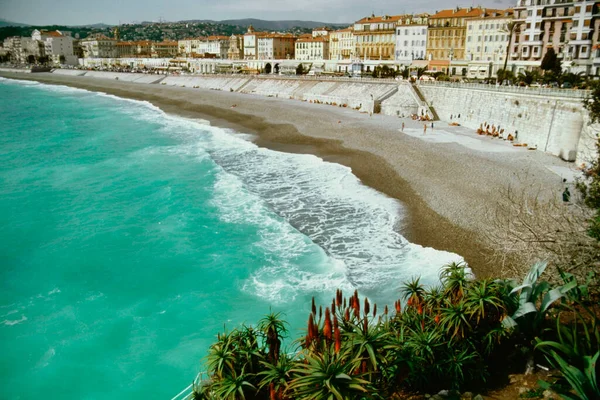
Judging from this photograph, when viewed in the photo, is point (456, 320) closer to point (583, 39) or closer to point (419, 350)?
point (419, 350)

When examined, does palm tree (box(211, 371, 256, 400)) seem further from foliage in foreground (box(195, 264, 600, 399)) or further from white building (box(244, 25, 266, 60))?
white building (box(244, 25, 266, 60))

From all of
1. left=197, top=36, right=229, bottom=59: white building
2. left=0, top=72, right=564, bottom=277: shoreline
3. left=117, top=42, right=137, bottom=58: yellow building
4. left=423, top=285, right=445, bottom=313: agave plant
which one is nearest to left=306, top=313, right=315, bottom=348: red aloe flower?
left=423, top=285, right=445, bottom=313: agave plant

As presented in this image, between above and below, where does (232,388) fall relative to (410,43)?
below

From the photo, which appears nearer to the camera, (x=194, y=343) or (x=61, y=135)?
(x=194, y=343)

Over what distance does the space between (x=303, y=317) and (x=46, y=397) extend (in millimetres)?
6953

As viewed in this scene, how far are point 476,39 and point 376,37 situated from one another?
22.1m

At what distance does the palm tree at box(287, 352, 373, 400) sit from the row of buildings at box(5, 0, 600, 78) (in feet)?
151

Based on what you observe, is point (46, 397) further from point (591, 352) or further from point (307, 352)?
point (591, 352)

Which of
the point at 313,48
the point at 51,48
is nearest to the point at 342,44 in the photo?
the point at 313,48

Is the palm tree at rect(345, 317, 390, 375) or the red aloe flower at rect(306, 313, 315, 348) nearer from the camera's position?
the palm tree at rect(345, 317, 390, 375)

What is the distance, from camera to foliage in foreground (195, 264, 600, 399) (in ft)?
20.8

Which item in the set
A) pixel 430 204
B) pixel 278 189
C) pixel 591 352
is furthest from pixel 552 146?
pixel 591 352

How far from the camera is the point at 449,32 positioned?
230ft

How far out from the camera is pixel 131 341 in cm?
1259
